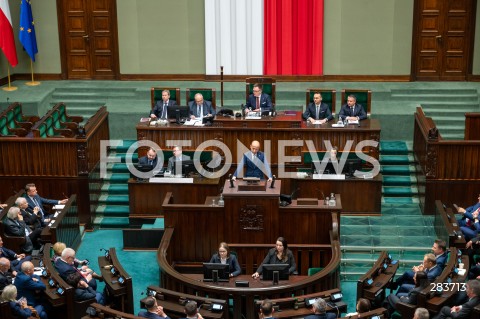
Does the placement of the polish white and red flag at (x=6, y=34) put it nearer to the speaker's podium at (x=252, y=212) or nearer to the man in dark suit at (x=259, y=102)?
the man in dark suit at (x=259, y=102)

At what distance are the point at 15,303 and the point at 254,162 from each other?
15.3 ft

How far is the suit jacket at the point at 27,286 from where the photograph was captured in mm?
10750

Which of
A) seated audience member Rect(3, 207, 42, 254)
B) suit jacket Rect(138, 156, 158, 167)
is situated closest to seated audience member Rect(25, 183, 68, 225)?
seated audience member Rect(3, 207, 42, 254)

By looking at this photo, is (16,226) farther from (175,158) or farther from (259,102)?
(259,102)

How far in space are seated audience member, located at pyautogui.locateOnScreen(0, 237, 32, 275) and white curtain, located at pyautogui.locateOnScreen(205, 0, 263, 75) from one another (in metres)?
7.65

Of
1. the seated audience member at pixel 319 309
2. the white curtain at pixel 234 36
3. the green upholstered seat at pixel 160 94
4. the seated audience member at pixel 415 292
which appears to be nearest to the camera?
the seated audience member at pixel 319 309

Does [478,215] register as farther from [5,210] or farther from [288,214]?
[5,210]

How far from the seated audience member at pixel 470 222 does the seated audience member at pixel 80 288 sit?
5.36 metres

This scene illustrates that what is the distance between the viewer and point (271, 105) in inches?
610

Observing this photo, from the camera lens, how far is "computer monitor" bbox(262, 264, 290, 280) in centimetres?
1095

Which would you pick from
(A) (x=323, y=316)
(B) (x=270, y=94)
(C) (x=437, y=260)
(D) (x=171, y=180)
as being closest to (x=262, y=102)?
(B) (x=270, y=94)

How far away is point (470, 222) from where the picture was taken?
504 inches

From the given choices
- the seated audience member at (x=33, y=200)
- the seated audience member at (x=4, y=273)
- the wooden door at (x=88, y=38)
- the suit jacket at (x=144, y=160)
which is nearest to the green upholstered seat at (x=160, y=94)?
the suit jacket at (x=144, y=160)

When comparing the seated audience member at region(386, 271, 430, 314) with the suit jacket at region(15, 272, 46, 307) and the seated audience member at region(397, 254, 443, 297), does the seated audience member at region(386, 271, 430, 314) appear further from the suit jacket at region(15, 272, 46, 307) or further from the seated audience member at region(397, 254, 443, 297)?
the suit jacket at region(15, 272, 46, 307)
